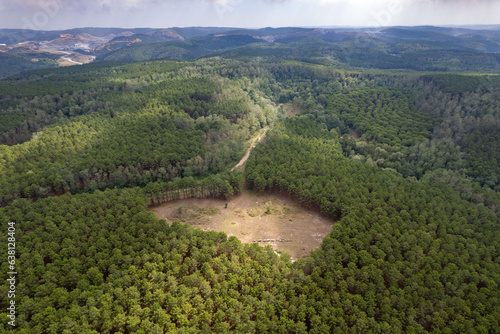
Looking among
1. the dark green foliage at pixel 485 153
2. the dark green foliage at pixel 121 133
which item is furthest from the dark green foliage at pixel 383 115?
the dark green foliage at pixel 121 133

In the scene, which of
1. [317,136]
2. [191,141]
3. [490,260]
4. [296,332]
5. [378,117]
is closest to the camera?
[296,332]

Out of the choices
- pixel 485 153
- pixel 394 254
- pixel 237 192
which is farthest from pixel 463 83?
pixel 237 192

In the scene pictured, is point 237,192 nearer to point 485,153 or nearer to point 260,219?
point 260,219

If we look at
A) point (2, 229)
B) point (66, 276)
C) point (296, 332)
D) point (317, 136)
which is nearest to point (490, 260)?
point (296, 332)

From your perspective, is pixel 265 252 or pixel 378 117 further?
pixel 378 117

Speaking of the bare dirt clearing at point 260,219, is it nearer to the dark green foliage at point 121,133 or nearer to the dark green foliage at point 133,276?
the dark green foliage at point 133,276

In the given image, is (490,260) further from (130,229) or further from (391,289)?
(130,229)
